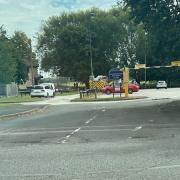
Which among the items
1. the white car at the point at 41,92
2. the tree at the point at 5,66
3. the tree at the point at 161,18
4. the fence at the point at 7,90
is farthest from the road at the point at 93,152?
the tree at the point at 5,66

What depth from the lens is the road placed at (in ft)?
33.6

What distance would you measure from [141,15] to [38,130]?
18.8 metres

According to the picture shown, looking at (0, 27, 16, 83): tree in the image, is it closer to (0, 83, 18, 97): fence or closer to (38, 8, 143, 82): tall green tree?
(0, 83, 18, 97): fence

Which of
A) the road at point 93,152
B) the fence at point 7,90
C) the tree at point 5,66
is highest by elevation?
the tree at point 5,66

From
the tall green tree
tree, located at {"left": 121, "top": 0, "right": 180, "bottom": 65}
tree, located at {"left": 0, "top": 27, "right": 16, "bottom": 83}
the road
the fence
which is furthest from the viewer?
the tall green tree

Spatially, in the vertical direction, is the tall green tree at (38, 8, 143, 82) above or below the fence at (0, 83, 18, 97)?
above

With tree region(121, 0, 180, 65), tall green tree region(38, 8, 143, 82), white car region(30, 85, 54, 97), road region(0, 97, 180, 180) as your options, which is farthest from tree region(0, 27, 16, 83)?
road region(0, 97, 180, 180)

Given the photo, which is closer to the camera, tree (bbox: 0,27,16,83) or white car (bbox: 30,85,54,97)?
white car (bbox: 30,85,54,97)

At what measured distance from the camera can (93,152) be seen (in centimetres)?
1334

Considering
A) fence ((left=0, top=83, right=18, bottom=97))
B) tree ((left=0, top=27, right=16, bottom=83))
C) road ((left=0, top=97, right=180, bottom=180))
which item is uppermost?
tree ((left=0, top=27, right=16, bottom=83))

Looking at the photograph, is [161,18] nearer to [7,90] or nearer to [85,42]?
[7,90]

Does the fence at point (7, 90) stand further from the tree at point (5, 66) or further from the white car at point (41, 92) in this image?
the white car at point (41, 92)

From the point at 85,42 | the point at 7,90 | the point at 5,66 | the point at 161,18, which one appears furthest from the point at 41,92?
the point at 85,42

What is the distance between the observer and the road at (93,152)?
33.6ft
